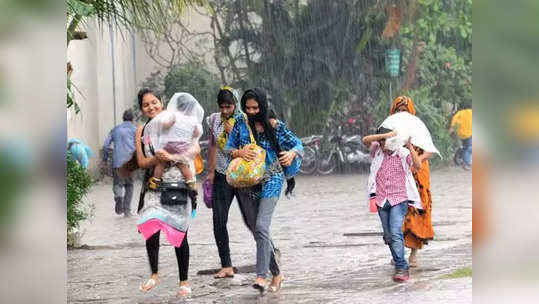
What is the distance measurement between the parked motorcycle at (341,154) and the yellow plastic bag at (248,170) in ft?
43.2

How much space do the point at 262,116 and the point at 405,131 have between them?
4.04 ft

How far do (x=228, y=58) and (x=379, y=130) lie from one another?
458 inches

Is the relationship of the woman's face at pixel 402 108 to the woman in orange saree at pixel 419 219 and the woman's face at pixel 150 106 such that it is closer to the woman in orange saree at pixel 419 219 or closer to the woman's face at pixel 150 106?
the woman in orange saree at pixel 419 219

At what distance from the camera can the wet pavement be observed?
798cm

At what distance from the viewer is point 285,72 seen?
21.0 metres

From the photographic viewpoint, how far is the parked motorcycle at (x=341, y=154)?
21031 millimetres

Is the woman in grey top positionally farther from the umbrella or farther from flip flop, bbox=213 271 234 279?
the umbrella

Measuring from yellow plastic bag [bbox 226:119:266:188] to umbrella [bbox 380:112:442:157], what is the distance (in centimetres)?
115

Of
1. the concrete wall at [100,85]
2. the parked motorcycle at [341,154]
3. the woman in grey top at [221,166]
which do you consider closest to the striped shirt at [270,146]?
the woman in grey top at [221,166]

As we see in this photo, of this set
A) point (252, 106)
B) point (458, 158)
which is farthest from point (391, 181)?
point (458, 158)

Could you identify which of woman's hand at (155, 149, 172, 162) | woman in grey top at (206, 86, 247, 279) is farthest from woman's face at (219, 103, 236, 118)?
woman's hand at (155, 149, 172, 162)

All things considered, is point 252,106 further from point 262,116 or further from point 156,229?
point 156,229
